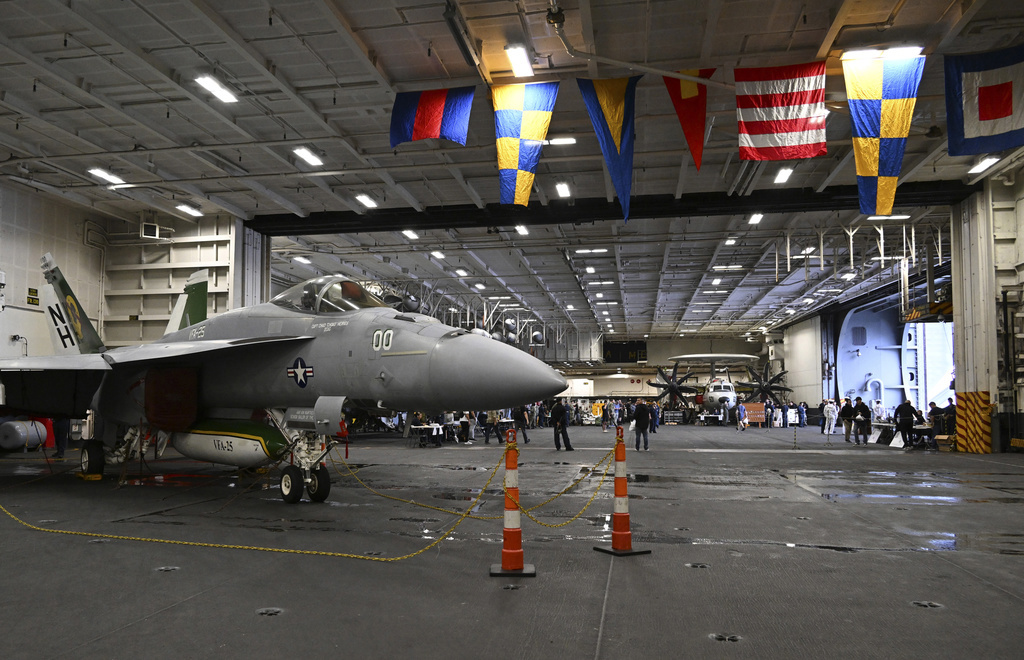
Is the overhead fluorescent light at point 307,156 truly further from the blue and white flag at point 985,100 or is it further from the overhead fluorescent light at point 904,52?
the blue and white flag at point 985,100

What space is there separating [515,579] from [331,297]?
4990mm

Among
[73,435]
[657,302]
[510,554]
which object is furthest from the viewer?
[657,302]

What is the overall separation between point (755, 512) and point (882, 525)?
137 centimetres

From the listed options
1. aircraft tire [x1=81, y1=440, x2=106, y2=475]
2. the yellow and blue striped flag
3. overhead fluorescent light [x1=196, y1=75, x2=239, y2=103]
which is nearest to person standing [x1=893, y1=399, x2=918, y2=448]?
the yellow and blue striped flag

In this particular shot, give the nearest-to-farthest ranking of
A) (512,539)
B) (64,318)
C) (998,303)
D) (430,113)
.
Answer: (512,539) < (430,113) < (64,318) < (998,303)

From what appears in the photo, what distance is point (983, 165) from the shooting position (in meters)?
15.7

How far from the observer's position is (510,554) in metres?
4.94

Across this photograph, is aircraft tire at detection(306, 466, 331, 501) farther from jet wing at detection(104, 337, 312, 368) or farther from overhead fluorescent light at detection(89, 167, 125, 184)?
overhead fluorescent light at detection(89, 167, 125, 184)

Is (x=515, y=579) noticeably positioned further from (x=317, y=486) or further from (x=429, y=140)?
(x=429, y=140)

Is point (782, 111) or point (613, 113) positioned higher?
point (613, 113)

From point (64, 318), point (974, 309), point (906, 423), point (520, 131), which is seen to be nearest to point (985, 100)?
point (520, 131)

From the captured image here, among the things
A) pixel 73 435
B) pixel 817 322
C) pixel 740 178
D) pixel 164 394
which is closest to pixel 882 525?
pixel 164 394

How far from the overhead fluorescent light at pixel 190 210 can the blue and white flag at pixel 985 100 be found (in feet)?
59.1

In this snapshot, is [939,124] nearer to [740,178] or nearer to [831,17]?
[740,178]
